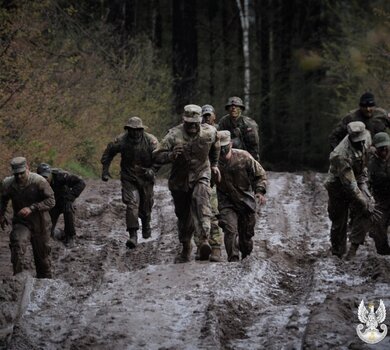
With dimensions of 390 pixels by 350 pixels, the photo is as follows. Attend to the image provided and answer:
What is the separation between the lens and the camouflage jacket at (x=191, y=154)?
1284 centimetres

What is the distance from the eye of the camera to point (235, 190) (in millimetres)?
13508

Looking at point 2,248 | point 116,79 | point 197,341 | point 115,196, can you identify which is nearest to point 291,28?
point 116,79

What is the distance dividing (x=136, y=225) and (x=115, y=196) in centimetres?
479

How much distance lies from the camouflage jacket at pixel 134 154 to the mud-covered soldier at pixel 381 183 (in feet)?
11.3

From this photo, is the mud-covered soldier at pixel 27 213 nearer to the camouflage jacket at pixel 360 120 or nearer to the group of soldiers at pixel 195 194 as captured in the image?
the group of soldiers at pixel 195 194

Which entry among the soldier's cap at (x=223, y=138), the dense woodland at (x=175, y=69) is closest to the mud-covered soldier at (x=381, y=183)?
the soldier's cap at (x=223, y=138)

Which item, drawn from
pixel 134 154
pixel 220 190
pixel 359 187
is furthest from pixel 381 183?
pixel 134 154

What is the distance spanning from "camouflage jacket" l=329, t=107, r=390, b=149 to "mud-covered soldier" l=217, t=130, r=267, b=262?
6.57ft

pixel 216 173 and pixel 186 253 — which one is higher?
pixel 216 173

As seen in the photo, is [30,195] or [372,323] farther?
[30,195]

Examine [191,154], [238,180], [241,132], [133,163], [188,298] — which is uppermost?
[241,132]

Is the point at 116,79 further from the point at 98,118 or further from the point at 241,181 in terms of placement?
the point at 241,181

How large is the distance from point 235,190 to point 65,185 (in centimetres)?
323

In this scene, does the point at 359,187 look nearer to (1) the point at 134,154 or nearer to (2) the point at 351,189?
(2) the point at 351,189
